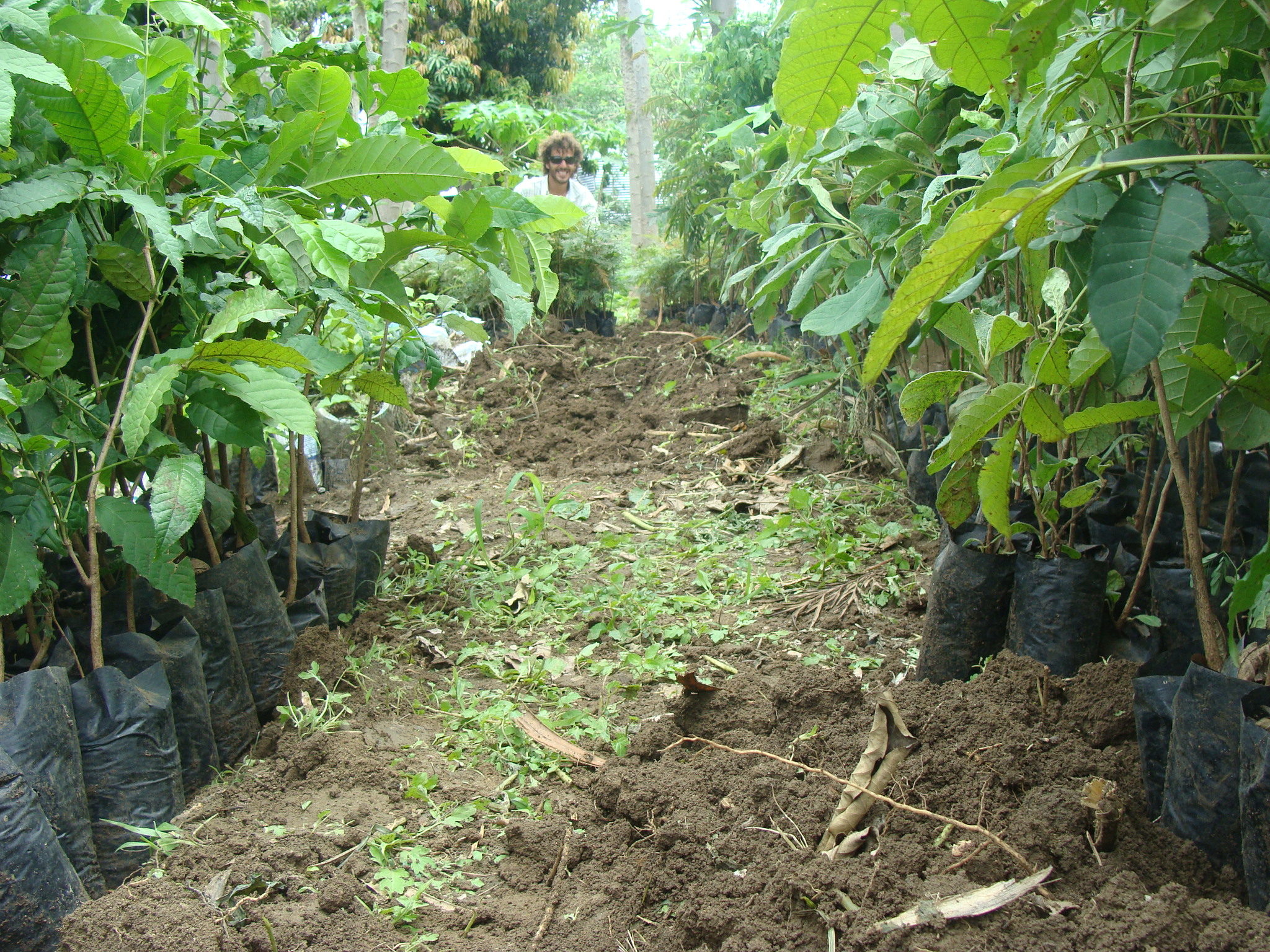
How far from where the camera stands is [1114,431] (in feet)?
5.73

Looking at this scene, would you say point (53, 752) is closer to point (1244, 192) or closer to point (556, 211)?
point (556, 211)

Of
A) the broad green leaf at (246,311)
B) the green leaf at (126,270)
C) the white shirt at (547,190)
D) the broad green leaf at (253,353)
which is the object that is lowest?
the broad green leaf at (253,353)

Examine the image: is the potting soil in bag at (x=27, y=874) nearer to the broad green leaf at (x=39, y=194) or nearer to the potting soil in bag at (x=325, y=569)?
the broad green leaf at (x=39, y=194)

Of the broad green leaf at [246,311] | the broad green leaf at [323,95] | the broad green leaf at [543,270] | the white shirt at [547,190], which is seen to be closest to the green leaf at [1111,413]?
the broad green leaf at [543,270]

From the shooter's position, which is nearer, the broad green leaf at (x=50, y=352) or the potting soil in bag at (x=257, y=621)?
the broad green leaf at (x=50, y=352)

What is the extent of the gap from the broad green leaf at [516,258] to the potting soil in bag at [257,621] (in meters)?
0.94

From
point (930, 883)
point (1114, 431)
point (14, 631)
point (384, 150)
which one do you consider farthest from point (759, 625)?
point (14, 631)

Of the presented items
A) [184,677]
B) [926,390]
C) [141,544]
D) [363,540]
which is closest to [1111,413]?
[926,390]

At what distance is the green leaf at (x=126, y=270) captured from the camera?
1609mm

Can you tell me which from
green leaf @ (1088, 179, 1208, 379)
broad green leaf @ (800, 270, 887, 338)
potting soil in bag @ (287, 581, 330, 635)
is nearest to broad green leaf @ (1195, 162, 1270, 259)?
green leaf @ (1088, 179, 1208, 379)

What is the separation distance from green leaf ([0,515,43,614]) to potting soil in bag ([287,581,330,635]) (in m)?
0.83

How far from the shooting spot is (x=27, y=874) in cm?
132

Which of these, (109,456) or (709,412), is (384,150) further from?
(709,412)

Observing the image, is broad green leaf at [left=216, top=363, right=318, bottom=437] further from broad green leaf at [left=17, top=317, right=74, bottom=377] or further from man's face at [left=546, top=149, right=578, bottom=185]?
man's face at [left=546, top=149, right=578, bottom=185]
